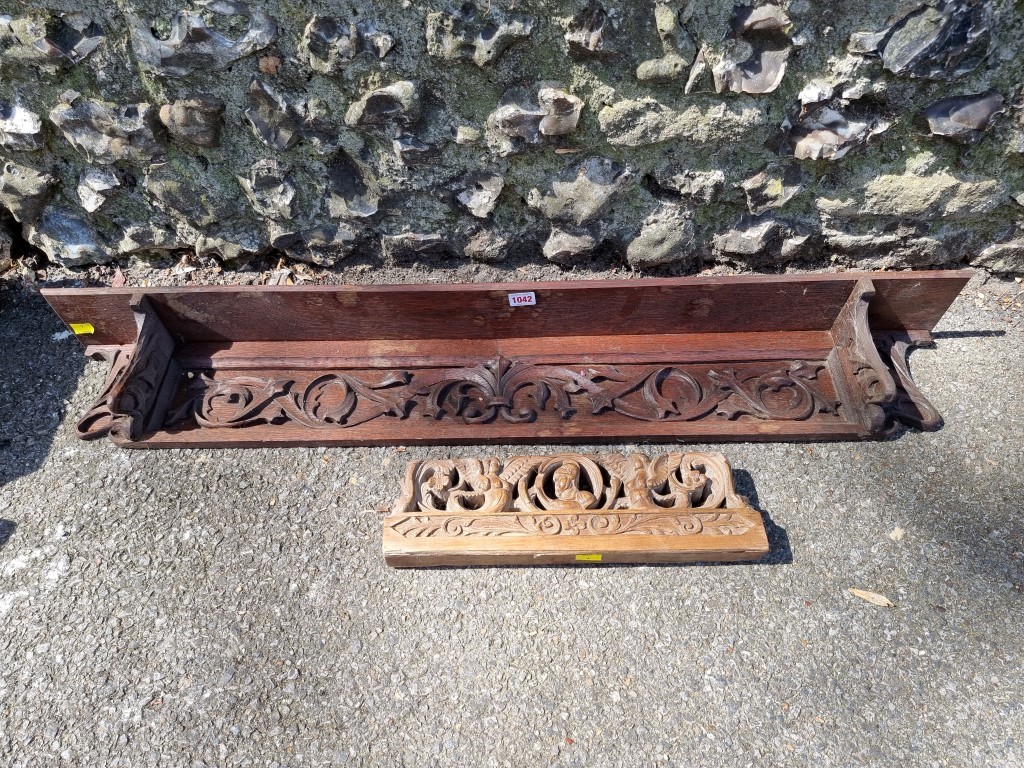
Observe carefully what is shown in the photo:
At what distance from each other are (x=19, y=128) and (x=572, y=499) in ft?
7.97

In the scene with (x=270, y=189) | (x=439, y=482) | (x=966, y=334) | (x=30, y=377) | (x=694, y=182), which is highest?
(x=694, y=182)

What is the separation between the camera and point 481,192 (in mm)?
2361

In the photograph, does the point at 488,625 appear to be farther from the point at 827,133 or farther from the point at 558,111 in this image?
the point at 827,133

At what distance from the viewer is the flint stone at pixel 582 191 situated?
2.28 meters

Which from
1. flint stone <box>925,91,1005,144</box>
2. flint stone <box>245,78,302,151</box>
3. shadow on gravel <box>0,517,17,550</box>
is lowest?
shadow on gravel <box>0,517,17,550</box>

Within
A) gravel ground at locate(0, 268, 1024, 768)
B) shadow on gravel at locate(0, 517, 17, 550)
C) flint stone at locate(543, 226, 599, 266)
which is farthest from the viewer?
flint stone at locate(543, 226, 599, 266)

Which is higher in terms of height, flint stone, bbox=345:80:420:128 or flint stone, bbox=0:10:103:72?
flint stone, bbox=0:10:103:72

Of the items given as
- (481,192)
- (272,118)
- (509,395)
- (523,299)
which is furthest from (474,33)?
(509,395)

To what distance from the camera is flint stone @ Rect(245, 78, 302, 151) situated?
6.79 ft

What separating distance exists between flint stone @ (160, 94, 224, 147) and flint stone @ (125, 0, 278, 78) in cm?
10

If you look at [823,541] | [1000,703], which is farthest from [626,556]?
[1000,703]

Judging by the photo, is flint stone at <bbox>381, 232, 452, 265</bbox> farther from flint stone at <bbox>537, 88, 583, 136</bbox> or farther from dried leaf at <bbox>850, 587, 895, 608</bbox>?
dried leaf at <bbox>850, 587, 895, 608</bbox>

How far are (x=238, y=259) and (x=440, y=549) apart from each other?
67.4 inches

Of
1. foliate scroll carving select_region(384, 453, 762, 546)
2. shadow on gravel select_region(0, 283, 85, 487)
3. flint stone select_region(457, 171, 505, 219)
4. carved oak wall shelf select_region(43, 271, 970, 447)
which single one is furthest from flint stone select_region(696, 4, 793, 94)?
shadow on gravel select_region(0, 283, 85, 487)
